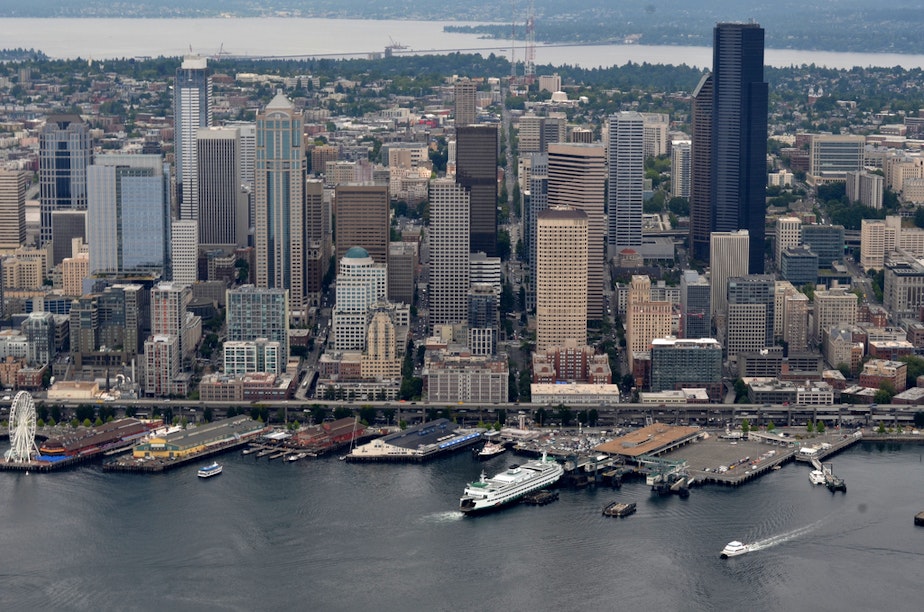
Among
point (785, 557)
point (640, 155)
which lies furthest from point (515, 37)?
point (785, 557)

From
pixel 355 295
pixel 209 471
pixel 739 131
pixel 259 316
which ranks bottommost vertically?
pixel 209 471

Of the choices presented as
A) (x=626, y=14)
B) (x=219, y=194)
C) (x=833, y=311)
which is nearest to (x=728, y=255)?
(x=833, y=311)

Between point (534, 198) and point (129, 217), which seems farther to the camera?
point (534, 198)

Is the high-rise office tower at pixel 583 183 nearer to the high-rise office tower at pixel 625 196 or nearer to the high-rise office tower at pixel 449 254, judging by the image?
the high-rise office tower at pixel 449 254

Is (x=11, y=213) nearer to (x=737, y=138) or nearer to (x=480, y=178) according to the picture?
(x=480, y=178)

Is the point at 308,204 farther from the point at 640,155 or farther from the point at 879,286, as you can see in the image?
the point at 879,286

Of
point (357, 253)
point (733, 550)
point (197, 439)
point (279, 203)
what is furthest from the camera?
point (279, 203)

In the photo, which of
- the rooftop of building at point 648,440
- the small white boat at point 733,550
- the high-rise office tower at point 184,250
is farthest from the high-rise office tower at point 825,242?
the small white boat at point 733,550
